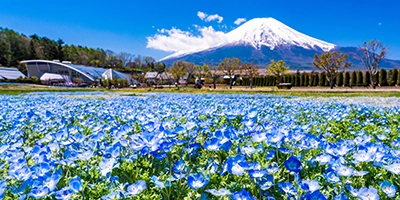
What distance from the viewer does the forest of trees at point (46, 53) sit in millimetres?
98312

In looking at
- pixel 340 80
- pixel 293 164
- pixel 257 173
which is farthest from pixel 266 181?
pixel 340 80

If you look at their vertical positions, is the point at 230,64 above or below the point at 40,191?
above

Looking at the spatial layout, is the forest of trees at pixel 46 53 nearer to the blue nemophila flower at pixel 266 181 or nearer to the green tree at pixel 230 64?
the green tree at pixel 230 64

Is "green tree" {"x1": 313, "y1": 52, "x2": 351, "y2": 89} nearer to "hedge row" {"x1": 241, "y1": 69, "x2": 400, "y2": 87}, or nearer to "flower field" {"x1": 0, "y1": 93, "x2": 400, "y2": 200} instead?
"hedge row" {"x1": 241, "y1": 69, "x2": 400, "y2": 87}

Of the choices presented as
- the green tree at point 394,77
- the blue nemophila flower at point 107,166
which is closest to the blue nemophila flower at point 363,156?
the blue nemophila flower at point 107,166

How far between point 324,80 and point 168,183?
51.5 meters

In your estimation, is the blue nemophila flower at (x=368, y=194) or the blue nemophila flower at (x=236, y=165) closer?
A: the blue nemophila flower at (x=368, y=194)

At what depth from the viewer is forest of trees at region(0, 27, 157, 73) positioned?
9831cm

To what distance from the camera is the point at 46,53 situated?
10769cm

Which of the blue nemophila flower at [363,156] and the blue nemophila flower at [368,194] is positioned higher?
the blue nemophila flower at [363,156]

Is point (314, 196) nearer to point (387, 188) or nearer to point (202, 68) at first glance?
point (387, 188)

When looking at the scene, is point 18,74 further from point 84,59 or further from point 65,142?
point 65,142

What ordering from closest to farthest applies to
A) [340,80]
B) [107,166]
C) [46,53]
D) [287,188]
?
[287,188]
[107,166]
[340,80]
[46,53]

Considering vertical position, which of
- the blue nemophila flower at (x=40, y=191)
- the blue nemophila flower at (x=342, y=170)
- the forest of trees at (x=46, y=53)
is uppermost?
the forest of trees at (x=46, y=53)
